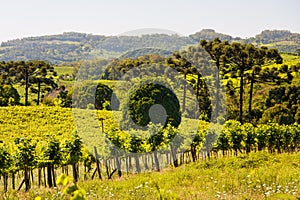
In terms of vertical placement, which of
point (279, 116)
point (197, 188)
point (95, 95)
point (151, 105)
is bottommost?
point (279, 116)

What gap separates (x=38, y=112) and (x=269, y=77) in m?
28.5

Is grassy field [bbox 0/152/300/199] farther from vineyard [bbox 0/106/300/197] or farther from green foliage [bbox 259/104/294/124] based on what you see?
green foliage [bbox 259/104/294/124]

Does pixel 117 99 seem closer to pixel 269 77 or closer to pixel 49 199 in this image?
pixel 49 199

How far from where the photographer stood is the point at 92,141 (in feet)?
94.1

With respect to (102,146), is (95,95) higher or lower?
higher

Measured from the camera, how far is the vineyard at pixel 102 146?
74.2 ft

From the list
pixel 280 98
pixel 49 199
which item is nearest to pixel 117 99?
pixel 49 199

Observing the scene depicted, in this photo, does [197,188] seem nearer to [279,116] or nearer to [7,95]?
[279,116]

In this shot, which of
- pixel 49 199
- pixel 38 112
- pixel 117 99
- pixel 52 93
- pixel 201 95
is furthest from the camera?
pixel 52 93

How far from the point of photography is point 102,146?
26.9m

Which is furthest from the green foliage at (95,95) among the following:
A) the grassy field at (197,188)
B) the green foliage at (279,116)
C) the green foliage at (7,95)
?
the green foliage at (7,95)

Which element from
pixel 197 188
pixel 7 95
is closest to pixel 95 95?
pixel 197 188

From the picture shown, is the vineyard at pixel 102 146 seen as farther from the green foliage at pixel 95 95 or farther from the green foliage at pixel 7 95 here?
the green foliage at pixel 7 95

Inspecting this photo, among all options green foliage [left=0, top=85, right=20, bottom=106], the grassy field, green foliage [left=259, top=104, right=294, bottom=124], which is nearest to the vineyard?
the grassy field
